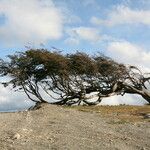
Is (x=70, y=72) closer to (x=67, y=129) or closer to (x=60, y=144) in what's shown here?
(x=67, y=129)

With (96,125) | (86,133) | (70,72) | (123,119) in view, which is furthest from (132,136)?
(70,72)

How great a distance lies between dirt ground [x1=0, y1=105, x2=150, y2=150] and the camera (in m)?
18.0

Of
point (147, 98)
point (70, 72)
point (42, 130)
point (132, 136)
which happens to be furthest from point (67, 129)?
point (147, 98)

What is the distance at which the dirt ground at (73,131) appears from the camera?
17984 millimetres

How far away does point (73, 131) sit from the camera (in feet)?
70.1

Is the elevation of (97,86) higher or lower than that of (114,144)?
higher

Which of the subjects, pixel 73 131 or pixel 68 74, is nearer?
pixel 73 131

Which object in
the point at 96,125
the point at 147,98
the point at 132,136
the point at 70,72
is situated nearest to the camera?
the point at 132,136

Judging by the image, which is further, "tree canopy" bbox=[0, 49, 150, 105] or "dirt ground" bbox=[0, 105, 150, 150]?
"tree canopy" bbox=[0, 49, 150, 105]

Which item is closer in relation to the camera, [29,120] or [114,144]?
[114,144]

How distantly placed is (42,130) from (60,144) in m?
3.80

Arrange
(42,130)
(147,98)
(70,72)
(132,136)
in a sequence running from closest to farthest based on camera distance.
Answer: (132,136) < (42,130) < (70,72) < (147,98)

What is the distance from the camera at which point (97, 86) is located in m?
38.9

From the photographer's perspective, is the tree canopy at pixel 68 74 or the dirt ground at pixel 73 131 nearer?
the dirt ground at pixel 73 131
